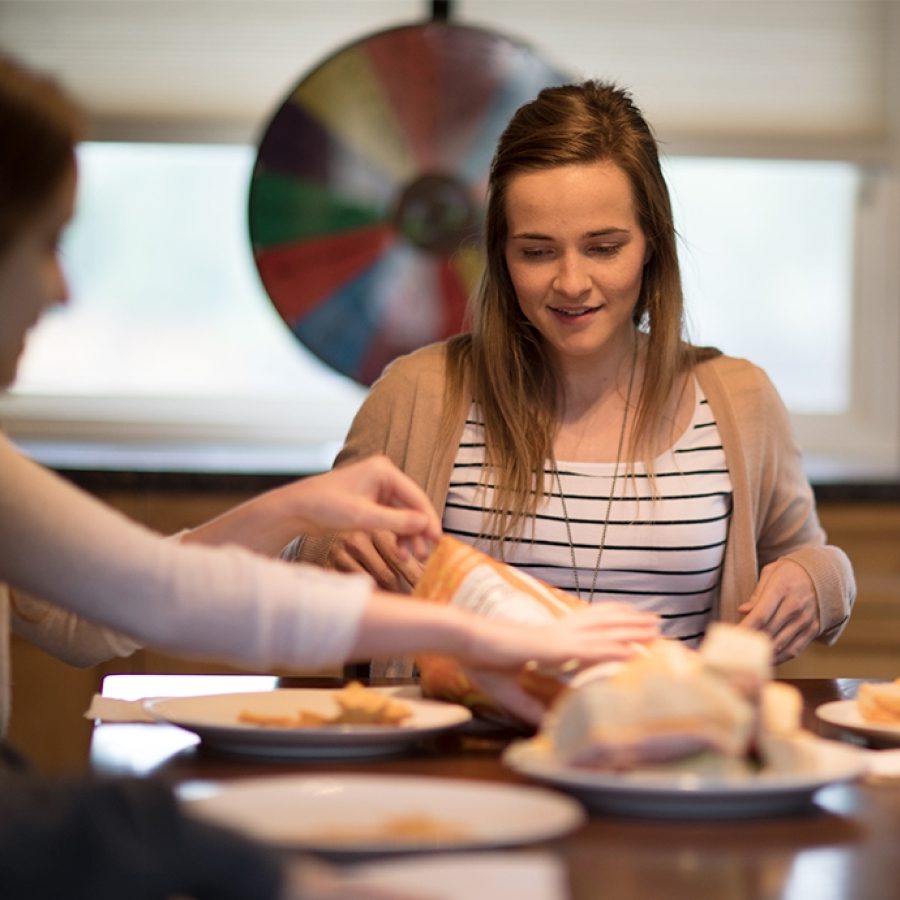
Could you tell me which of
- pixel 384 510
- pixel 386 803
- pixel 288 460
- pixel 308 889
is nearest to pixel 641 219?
pixel 384 510

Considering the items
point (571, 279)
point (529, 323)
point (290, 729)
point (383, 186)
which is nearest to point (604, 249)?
point (571, 279)

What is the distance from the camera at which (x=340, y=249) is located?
11.6 feet

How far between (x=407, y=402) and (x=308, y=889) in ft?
4.12

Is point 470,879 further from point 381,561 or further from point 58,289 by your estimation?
point 381,561

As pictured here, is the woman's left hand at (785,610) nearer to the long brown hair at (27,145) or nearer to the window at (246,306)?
the long brown hair at (27,145)

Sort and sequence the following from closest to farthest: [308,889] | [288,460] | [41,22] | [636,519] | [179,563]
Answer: [308,889] → [179,563] → [636,519] → [288,460] → [41,22]

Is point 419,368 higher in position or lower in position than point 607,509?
higher

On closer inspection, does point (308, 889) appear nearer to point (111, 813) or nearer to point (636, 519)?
point (111, 813)

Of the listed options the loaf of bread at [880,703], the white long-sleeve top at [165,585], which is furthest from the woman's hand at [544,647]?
the loaf of bread at [880,703]

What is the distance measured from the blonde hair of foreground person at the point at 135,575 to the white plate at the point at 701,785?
0.43ft

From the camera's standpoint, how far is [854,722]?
131 cm

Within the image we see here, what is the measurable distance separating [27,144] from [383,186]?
2.55 meters

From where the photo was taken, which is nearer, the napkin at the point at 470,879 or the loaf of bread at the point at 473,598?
the napkin at the point at 470,879

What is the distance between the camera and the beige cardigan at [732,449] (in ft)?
6.30
